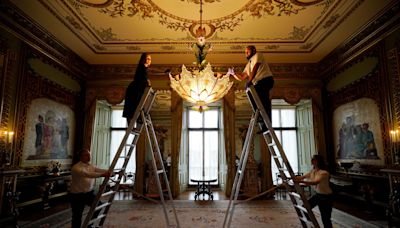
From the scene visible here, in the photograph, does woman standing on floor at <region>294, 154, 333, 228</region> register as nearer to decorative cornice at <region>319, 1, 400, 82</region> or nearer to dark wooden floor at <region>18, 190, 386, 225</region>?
dark wooden floor at <region>18, 190, 386, 225</region>

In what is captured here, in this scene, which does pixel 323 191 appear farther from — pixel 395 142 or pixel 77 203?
pixel 77 203

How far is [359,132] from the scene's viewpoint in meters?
4.86

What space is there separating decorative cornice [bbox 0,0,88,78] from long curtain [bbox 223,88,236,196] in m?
4.11

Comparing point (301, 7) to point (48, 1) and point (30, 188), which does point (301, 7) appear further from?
point (30, 188)

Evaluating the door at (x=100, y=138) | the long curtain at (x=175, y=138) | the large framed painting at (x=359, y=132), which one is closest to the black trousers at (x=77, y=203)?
the long curtain at (x=175, y=138)

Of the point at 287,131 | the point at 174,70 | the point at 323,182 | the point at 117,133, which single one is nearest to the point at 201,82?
the point at 323,182

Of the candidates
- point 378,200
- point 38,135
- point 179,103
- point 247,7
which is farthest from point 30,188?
point 378,200

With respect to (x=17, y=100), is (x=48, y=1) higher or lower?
higher

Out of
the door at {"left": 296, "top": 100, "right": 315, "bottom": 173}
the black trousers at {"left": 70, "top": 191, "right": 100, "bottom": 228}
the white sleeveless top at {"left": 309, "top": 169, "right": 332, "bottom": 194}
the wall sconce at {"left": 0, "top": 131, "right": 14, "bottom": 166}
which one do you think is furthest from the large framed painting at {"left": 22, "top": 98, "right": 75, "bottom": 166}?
the door at {"left": 296, "top": 100, "right": 315, "bottom": 173}

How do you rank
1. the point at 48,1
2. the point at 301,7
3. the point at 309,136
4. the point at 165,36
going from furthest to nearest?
1. the point at 309,136
2. the point at 165,36
3. the point at 301,7
4. the point at 48,1

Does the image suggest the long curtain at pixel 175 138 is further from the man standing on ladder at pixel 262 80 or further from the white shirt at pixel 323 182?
the man standing on ladder at pixel 262 80

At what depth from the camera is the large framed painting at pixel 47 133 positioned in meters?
4.56

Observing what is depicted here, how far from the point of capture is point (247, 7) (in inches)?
A: 162

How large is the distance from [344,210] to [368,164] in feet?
3.40
